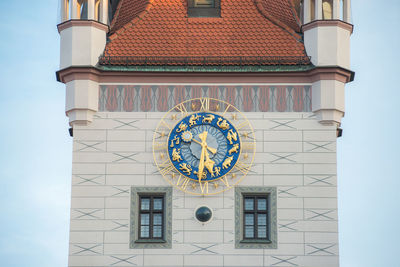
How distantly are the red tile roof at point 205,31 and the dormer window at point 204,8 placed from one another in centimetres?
17

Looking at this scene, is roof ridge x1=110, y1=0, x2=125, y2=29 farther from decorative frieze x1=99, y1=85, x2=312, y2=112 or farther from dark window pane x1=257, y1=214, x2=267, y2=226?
dark window pane x1=257, y1=214, x2=267, y2=226

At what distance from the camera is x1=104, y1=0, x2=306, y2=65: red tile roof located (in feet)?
126

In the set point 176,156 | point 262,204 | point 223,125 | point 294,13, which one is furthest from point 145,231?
point 294,13

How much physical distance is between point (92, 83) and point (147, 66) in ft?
5.54

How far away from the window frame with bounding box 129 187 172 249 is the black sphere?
0.80 m

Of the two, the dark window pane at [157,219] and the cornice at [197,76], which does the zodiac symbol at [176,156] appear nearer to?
the dark window pane at [157,219]

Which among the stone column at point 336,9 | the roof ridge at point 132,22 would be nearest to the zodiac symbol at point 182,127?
the roof ridge at point 132,22

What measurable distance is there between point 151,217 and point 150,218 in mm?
40

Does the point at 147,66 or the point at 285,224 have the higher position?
the point at 147,66

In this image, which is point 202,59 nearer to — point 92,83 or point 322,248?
point 92,83

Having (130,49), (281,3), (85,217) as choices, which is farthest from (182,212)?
(281,3)

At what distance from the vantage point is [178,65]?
38.1 meters

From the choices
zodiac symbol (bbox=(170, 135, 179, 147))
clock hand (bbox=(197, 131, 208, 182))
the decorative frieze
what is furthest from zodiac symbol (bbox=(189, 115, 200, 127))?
the decorative frieze

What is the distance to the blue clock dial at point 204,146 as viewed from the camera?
37.1 metres
